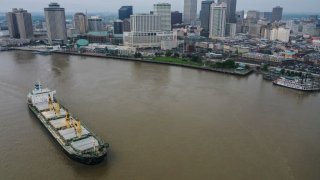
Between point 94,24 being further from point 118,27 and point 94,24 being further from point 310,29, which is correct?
point 310,29

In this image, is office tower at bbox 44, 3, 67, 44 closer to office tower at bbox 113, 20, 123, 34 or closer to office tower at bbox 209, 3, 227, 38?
office tower at bbox 113, 20, 123, 34

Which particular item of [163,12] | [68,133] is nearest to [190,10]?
[163,12]

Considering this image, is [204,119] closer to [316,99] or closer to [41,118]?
[41,118]

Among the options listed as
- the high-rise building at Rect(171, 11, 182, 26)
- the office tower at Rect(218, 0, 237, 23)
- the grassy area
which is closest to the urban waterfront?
the grassy area

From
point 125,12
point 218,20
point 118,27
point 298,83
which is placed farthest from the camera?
point 125,12

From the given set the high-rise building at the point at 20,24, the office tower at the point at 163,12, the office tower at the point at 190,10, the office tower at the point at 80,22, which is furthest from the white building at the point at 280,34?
the high-rise building at the point at 20,24

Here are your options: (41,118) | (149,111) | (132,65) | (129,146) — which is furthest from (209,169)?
(132,65)

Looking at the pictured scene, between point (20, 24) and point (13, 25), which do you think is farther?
point (13, 25)

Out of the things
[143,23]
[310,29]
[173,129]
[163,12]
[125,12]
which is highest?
[125,12]
